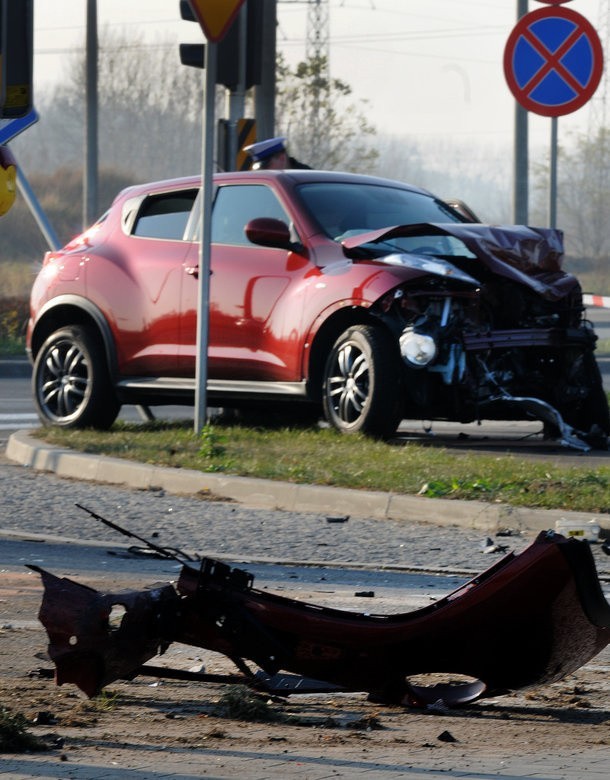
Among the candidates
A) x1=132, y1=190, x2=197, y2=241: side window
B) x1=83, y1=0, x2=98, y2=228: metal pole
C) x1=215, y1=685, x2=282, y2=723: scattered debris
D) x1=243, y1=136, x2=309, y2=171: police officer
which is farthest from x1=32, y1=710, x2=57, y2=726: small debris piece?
x1=83, y1=0, x2=98, y2=228: metal pole

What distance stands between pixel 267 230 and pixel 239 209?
2.68 feet

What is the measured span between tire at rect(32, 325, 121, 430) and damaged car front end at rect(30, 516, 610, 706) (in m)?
7.12

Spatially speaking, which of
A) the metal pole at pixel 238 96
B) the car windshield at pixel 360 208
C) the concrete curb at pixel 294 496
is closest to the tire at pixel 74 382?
the concrete curb at pixel 294 496

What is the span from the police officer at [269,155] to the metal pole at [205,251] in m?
1.59

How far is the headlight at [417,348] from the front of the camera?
10.1m

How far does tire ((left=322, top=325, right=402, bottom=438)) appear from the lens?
10.1 m

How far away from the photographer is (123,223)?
11938 mm

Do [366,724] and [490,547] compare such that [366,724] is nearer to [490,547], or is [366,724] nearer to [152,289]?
[490,547]

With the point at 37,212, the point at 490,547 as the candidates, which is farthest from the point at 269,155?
the point at 37,212

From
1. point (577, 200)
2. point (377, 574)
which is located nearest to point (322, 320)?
point (377, 574)

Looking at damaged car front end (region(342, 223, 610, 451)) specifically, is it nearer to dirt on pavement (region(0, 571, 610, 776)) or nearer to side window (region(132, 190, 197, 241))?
side window (region(132, 190, 197, 241))

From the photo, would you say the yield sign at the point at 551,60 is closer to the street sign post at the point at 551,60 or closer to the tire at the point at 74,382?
the street sign post at the point at 551,60

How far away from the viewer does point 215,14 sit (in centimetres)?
1084

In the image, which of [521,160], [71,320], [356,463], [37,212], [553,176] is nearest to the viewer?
[356,463]
